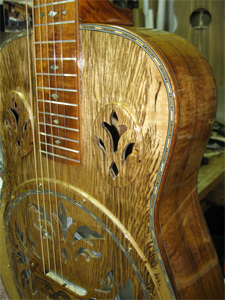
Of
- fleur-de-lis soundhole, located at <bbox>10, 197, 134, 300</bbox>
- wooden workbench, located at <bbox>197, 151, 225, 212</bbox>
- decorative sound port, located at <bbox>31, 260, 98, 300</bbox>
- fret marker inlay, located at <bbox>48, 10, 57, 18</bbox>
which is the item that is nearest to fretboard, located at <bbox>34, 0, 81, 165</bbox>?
fret marker inlay, located at <bbox>48, 10, 57, 18</bbox>

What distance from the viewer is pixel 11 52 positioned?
31.3 inches

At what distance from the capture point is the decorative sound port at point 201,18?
1125 mm

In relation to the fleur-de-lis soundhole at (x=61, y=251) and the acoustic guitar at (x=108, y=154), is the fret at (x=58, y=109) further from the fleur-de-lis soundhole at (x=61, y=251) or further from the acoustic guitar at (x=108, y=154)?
the fleur-de-lis soundhole at (x=61, y=251)

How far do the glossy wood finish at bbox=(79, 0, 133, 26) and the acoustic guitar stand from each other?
12 millimetres

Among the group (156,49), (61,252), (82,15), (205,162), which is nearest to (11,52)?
(82,15)

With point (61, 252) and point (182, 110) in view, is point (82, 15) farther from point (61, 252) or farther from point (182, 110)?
point (61, 252)

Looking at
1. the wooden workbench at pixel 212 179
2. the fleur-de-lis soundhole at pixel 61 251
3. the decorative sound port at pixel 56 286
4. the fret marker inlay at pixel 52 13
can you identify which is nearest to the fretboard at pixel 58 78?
the fret marker inlay at pixel 52 13

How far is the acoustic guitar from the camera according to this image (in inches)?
22.7

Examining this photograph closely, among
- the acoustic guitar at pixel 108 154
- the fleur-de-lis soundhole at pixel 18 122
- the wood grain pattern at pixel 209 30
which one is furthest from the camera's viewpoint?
the wood grain pattern at pixel 209 30

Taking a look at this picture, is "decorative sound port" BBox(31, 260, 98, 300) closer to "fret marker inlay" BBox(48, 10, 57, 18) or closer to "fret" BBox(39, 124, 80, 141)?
"fret" BBox(39, 124, 80, 141)

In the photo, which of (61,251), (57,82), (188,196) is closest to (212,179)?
(188,196)

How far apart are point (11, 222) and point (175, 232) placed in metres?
0.53

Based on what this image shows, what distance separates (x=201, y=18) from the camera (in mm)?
1133

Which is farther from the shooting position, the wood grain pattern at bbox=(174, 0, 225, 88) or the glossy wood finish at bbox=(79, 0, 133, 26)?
the wood grain pattern at bbox=(174, 0, 225, 88)
